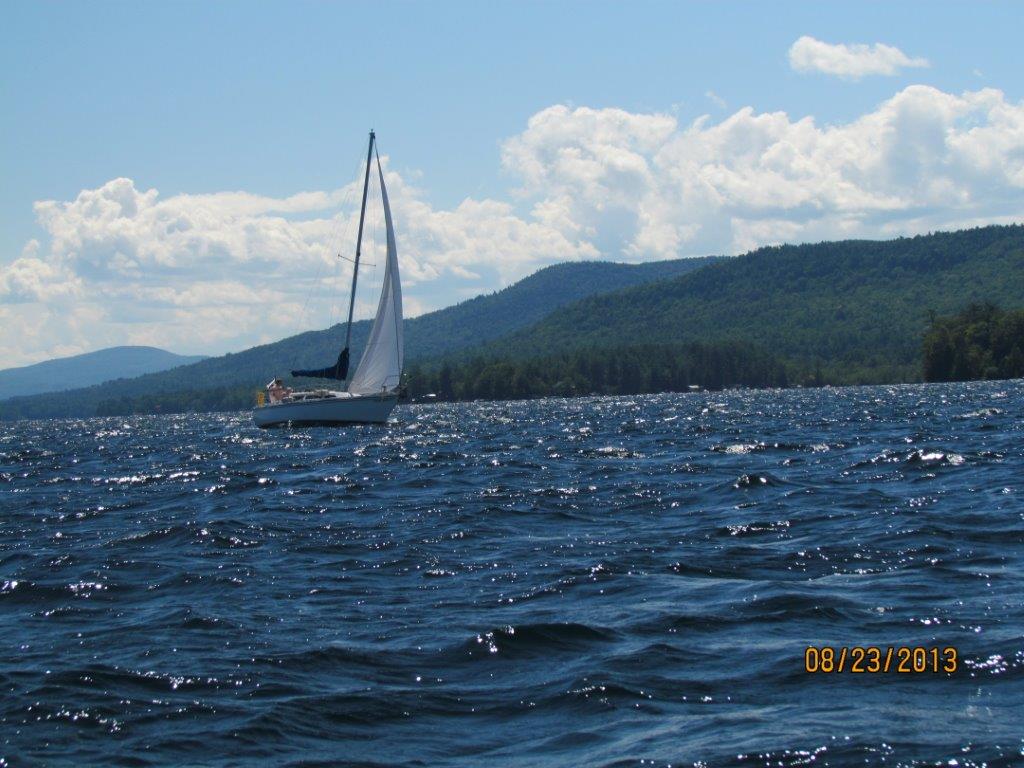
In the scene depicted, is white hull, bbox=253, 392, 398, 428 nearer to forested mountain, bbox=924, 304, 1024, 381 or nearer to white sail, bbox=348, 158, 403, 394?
white sail, bbox=348, 158, 403, 394

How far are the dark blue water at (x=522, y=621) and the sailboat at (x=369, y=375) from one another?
3604 cm

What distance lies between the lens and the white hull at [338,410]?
63.8 metres

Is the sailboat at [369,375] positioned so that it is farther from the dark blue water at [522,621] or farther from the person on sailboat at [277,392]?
the dark blue water at [522,621]

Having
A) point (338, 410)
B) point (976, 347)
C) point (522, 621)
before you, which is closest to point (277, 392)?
point (338, 410)

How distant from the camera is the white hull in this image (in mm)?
63781

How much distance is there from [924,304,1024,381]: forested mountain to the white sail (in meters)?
86.5

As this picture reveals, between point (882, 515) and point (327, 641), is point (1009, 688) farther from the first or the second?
point (882, 515)

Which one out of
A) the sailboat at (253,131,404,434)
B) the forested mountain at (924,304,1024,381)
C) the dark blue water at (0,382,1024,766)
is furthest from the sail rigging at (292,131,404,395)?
the forested mountain at (924,304,1024,381)

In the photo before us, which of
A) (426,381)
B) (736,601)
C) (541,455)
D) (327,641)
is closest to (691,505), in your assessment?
(736,601)

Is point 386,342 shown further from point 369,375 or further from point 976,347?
point 976,347

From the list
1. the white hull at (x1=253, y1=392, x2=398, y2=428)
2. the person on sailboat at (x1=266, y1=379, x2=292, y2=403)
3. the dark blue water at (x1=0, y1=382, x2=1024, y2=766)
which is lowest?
the dark blue water at (x1=0, y1=382, x2=1024, y2=766)

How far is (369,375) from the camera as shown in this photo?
64.6m

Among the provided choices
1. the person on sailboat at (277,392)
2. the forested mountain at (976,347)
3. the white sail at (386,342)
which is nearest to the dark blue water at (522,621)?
the white sail at (386,342)

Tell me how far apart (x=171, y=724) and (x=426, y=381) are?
17959 cm
